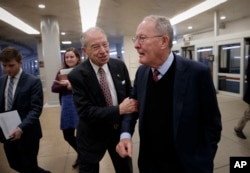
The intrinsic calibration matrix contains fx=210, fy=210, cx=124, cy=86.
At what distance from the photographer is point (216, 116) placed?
127 cm

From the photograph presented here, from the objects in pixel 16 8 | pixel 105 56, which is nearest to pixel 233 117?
pixel 105 56

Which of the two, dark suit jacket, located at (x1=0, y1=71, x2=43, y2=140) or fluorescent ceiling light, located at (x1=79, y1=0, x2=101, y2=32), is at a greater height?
fluorescent ceiling light, located at (x1=79, y1=0, x2=101, y2=32)

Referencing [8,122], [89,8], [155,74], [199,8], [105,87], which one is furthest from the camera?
[199,8]

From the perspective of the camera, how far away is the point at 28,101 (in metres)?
2.18

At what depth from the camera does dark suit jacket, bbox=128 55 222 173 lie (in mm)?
1221

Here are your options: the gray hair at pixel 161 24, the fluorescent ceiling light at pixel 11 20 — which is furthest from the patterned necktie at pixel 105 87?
the fluorescent ceiling light at pixel 11 20

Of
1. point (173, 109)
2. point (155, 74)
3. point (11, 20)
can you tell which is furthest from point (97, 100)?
point (11, 20)

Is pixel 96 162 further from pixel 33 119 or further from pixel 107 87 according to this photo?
pixel 33 119

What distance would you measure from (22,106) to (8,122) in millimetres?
197

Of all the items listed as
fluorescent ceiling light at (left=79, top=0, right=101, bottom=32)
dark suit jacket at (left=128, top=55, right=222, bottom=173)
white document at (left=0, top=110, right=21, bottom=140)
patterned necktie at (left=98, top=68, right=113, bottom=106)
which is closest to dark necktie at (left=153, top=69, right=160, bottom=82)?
dark suit jacket at (left=128, top=55, right=222, bottom=173)

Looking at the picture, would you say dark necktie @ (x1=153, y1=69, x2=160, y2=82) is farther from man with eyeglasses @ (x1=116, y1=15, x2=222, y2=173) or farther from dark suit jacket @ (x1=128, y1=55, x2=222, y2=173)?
dark suit jacket @ (x1=128, y1=55, x2=222, y2=173)

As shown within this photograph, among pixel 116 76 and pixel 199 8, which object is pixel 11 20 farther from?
pixel 116 76

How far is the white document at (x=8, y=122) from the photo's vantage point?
2041 millimetres

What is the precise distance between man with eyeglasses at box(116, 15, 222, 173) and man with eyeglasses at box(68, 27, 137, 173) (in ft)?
0.75
